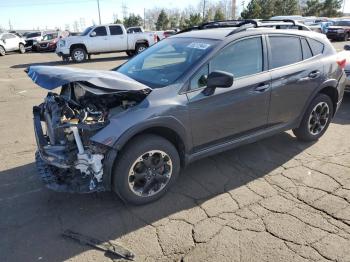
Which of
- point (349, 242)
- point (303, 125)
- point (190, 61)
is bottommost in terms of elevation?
point (349, 242)

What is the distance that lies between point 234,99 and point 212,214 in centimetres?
136

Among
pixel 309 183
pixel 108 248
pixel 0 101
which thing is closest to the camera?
pixel 108 248

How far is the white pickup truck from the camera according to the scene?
723 inches

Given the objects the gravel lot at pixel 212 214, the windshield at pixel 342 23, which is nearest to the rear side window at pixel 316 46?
the gravel lot at pixel 212 214

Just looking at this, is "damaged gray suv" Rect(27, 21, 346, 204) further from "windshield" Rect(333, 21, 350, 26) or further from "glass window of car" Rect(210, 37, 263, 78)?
"windshield" Rect(333, 21, 350, 26)

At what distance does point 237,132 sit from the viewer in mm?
4223

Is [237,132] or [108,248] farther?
[237,132]

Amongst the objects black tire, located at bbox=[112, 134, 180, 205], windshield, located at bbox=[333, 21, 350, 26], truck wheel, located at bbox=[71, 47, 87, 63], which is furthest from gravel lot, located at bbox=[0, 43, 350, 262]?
windshield, located at bbox=[333, 21, 350, 26]

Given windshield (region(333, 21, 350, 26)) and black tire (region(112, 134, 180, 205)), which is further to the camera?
windshield (region(333, 21, 350, 26))

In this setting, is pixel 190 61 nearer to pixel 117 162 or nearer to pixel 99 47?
pixel 117 162

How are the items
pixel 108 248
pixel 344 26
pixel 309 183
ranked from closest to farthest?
pixel 108 248 → pixel 309 183 → pixel 344 26

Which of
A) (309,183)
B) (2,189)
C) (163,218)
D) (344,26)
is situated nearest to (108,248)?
(163,218)

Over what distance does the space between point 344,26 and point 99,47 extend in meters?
21.3

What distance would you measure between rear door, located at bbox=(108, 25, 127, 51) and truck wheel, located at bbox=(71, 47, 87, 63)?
1666 millimetres
